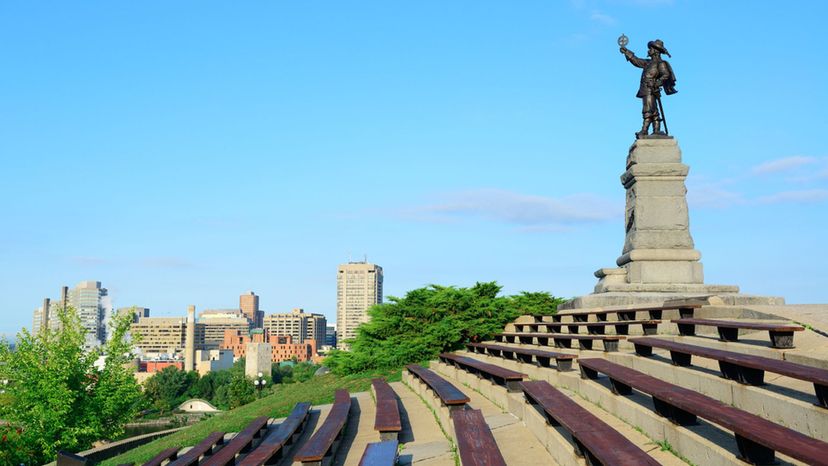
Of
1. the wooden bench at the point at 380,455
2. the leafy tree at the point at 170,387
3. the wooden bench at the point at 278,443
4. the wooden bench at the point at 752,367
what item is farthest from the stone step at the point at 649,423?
the leafy tree at the point at 170,387

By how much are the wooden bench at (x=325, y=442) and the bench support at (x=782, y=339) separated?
198 inches

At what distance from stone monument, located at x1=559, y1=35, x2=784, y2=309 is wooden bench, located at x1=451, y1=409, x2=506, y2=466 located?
10528 mm

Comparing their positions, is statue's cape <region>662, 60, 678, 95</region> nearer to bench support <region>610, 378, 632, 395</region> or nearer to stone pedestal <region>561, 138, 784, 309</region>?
stone pedestal <region>561, 138, 784, 309</region>

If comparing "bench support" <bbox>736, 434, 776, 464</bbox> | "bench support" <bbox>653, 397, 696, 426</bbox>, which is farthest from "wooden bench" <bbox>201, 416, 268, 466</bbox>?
"bench support" <bbox>736, 434, 776, 464</bbox>

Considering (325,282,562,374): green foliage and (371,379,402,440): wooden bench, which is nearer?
(371,379,402,440): wooden bench

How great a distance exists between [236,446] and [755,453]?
6583mm

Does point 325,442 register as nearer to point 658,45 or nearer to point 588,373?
point 588,373

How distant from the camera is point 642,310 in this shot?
13188mm

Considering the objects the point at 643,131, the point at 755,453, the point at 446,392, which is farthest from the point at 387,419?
the point at 643,131

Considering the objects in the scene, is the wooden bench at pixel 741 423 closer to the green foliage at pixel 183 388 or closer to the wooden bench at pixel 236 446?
the wooden bench at pixel 236 446

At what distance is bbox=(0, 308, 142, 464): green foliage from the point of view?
25.0 m

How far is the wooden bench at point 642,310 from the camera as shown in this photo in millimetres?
11906

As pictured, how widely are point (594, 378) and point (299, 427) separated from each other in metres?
4.76

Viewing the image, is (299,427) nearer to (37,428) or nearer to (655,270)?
(655,270)
